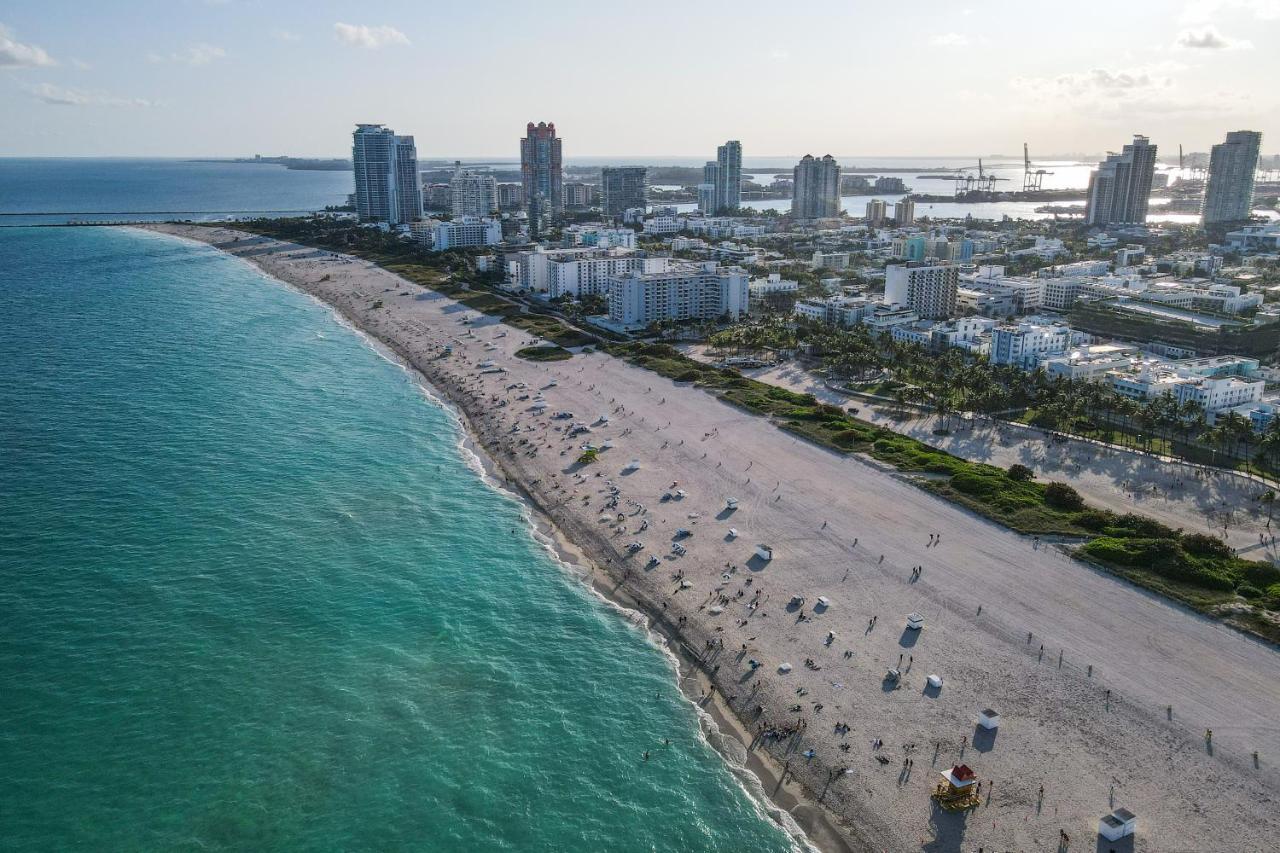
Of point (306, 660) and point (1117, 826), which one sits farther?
point (306, 660)

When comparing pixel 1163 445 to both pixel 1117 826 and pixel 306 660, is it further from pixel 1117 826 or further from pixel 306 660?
pixel 306 660

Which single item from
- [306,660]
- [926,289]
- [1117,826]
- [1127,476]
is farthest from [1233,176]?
[306,660]

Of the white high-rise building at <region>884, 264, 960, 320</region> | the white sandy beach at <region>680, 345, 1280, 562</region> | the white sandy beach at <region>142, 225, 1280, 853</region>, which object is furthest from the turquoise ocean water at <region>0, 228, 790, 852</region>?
the white high-rise building at <region>884, 264, 960, 320</region>

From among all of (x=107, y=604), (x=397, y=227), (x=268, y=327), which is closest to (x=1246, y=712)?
(x=107, y=604)

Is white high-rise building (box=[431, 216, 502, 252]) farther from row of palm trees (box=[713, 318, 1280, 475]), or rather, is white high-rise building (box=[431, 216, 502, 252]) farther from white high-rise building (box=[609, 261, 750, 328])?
row of palm trees (box=[713, 318, 1280, 475])

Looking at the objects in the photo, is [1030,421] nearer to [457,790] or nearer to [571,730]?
[571,730]

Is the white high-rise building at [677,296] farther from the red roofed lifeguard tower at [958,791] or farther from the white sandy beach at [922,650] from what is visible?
the red roofed lifeguard tower at [958,791]
